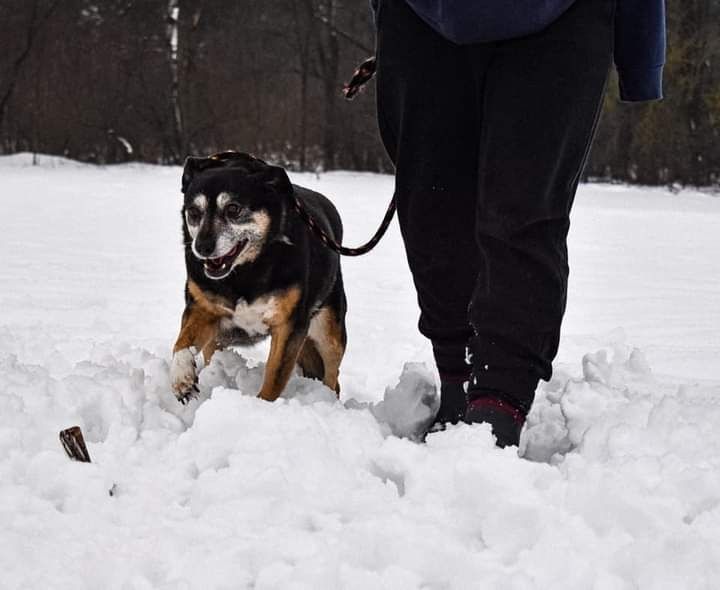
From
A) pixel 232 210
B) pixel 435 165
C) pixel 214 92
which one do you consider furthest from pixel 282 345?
pixel 214 92

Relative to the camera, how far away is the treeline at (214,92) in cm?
1866

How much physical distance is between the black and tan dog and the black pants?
30.6 inches

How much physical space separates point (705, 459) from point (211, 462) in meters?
1.01

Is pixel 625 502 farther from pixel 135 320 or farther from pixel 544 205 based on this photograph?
pixel 135 320

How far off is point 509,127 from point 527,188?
14cm

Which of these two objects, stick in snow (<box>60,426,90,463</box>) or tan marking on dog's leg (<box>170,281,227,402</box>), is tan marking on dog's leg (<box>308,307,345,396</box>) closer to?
tan marking on dog's leg (<box>170,281,227,402</box>)

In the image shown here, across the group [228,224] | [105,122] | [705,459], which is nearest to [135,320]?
[228,224]

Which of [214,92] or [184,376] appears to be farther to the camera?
[214,92]

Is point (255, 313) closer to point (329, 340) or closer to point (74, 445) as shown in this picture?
point (329, 340)

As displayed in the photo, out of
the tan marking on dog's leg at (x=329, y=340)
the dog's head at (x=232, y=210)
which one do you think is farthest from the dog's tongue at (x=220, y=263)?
the tan marking on dog's leg at (x=329, y=340)

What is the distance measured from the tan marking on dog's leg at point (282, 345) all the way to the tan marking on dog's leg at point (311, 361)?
499mm

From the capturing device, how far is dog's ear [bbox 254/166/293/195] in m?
2.98

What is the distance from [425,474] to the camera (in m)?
1.70

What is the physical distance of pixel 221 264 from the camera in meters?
2.79
